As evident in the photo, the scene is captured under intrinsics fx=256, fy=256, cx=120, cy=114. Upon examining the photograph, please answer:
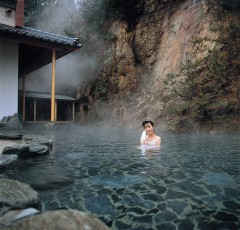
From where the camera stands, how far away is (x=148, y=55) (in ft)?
68.0

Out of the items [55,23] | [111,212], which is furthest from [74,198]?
[55,23]

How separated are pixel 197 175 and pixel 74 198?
207 centimetres

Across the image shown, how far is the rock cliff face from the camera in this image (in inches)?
692

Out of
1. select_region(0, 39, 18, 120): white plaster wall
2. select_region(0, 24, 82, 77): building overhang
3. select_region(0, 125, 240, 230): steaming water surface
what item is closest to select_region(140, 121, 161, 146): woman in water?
select_region(0, 125, 240, 230): steaming water surface

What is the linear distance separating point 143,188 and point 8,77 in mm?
10513

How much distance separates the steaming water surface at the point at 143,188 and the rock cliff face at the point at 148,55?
11.5m

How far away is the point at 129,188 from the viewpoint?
11.2 feet

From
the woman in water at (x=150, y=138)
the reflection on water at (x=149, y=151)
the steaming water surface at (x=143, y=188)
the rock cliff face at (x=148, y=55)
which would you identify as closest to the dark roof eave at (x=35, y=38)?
the woman in water at (x=150, y=138)

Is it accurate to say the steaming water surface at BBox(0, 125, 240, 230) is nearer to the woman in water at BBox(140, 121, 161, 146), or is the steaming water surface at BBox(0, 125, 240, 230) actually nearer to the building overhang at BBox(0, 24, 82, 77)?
the woman in water at BBox(140, 121, 161, 146)

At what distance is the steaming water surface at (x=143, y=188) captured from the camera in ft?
8.30

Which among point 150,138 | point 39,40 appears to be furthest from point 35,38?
point 150,138

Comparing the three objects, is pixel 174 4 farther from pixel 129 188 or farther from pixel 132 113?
pixel 129 188

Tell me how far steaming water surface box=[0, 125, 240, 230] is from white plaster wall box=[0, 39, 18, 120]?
743cm

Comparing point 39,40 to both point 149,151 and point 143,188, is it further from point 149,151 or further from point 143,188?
point 143,188
